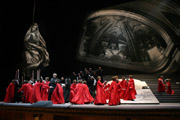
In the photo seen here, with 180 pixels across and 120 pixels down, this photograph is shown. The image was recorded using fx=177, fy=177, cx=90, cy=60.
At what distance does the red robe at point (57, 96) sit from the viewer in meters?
8.04

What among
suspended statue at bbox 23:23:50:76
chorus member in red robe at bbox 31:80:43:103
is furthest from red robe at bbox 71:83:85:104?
suspended statue at bbox 23:23:50:76

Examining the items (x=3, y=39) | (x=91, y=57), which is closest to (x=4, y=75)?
(x=3, y=39)

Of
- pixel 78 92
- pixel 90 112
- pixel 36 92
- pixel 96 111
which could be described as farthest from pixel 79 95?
pixel 36 92

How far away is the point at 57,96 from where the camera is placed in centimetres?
810

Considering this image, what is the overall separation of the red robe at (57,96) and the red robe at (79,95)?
0.66 meters

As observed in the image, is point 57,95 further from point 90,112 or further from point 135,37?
point 135,37

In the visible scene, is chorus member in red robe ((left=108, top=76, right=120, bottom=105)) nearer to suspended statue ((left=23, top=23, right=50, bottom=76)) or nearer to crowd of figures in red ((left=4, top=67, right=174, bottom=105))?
crowd of figures in red ((left=4, top=67, right=174, bottom=105))

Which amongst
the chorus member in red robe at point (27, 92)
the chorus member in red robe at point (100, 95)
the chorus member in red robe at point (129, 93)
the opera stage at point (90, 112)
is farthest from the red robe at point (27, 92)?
the chorus member in red robe at point (129, 93)

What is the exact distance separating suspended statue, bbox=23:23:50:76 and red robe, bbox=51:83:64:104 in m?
6.24

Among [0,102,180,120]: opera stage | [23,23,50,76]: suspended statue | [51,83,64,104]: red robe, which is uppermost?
[23,23,50,76]: suspended statue

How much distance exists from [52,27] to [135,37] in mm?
6968

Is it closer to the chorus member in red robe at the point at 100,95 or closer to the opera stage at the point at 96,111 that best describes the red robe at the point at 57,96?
the opera stage at the point at 96,111

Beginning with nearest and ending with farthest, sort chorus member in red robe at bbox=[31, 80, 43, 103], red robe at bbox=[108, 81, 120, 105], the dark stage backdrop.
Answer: red robe at bbox=[108, 81, 120, 105] < chorus member in red robe at bbox=[31, 80, 43, 103] < the dark stage backdrop

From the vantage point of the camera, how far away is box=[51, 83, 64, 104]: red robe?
804 centimetres
